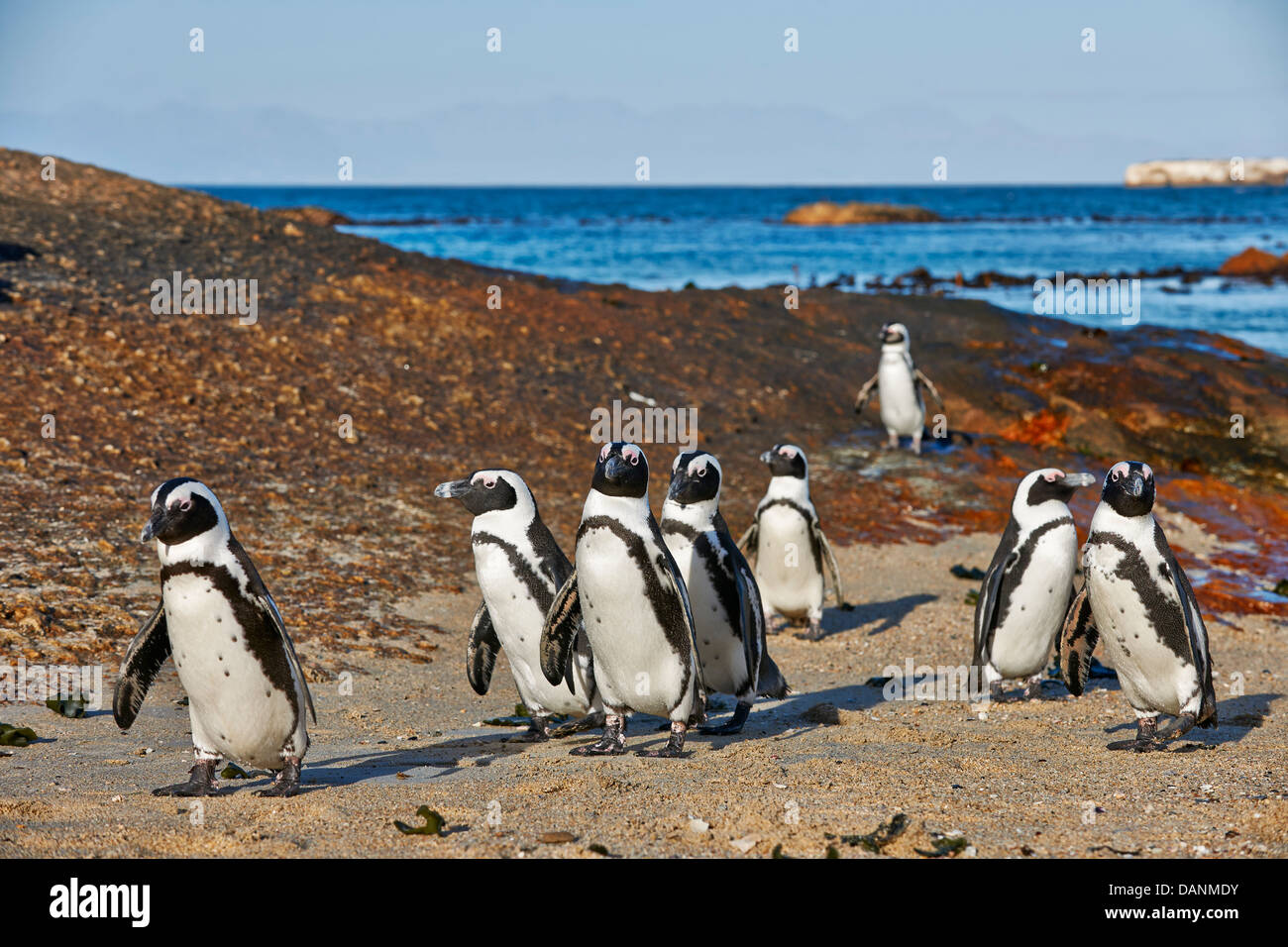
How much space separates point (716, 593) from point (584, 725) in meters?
1.05

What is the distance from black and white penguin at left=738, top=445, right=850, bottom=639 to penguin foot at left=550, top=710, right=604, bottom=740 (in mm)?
2717

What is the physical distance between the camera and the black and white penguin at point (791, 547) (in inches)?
347

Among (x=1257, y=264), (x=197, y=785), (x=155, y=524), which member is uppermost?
(x=1257, y=264)

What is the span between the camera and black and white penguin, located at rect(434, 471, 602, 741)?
6.00 metres

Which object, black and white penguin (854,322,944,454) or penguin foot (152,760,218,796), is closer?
penguin foot (152,760,218,796)

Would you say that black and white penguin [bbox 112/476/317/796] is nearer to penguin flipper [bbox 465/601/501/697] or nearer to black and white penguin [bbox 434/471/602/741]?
black and white penguin [bbox 434/471/602/741]

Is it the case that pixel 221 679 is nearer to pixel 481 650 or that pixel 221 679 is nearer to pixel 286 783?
pixel 286 783

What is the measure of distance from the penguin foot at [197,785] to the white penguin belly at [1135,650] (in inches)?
166

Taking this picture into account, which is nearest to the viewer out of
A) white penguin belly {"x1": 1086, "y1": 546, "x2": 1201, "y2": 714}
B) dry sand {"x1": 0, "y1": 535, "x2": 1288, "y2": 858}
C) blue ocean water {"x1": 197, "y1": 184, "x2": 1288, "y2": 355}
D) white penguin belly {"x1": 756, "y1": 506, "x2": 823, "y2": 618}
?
dry sand {"x1": 0, "y1": 535, "x2": 1288, "y2": 858}

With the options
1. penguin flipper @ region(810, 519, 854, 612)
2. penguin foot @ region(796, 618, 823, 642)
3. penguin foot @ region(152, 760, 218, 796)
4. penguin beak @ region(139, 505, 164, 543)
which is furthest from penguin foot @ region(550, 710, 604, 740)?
penguin flipper @ region(810, 519, 854, 612)

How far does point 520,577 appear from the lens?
601cm

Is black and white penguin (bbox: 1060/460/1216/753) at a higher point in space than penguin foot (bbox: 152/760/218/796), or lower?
higher

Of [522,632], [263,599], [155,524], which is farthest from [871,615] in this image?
[155,524]
